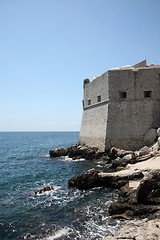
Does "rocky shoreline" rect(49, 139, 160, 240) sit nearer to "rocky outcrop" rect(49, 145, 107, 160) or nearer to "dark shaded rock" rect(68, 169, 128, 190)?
"dark shaded rock" rect(68, 169, 128, 190)

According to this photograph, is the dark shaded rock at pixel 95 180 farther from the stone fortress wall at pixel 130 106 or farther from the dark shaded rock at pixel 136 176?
the stone fortress wall at pixel 130 106

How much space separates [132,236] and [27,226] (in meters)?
3.89

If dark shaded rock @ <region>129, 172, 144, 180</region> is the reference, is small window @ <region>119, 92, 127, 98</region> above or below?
above

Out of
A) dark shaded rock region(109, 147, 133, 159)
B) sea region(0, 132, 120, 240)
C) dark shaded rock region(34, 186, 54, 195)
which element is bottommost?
sea region(0, 132, 120, 240)

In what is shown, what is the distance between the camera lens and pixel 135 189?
434 inches

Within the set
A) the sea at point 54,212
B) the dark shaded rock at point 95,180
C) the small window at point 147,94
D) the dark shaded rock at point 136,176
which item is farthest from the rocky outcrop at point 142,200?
the small window at point 147,94

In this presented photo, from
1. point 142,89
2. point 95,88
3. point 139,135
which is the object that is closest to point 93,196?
point 139,135

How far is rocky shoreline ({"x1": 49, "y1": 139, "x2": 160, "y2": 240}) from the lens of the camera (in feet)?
26.0

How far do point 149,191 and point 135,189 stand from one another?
88 cm

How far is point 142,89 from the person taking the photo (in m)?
21.7

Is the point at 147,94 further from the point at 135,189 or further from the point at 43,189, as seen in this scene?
the point at 135,189

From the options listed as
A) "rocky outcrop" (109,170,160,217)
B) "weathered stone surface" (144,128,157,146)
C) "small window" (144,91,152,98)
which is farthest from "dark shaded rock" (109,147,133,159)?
"rocky outcrop" (109,170,160,217)

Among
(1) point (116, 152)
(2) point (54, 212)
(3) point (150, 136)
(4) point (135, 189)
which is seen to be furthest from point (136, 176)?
(3) point (150, 136)

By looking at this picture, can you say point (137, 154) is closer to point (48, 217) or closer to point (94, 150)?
point (94, 150)
